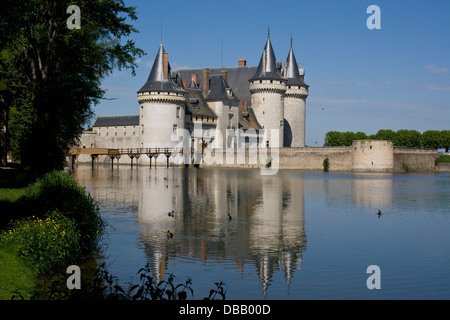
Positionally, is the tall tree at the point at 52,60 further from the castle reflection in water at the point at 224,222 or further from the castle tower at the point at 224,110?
the castle tower at the point at 224,110

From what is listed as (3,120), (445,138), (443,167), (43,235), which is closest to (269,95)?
(443,167)

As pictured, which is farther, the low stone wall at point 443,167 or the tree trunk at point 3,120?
the low stone wall at point 443,167

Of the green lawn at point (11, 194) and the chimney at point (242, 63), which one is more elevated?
the chimney at point (242, 63)

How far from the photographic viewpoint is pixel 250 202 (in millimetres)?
19547

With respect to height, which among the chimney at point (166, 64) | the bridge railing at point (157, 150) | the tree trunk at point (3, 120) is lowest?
the bridge railing at point (157, 150)

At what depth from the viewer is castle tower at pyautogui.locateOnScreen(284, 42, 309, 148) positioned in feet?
200

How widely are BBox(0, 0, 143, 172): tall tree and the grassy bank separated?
4.33 m

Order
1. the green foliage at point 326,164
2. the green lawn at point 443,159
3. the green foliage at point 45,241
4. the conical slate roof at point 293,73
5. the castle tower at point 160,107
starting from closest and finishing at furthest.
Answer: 1. the green foliage at point 45,241
2. the green foliage at point 326,164
3. the castle tower at point 160,107
4. the green lawn at point 443,159
5. the conical slate roof at point 293,73

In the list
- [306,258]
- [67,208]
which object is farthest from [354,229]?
[67,208]

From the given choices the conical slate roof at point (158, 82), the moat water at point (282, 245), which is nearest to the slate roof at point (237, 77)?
the conical slate roof at point (158, 82)

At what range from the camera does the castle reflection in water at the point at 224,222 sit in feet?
32.4

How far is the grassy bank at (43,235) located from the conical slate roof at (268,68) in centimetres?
4603

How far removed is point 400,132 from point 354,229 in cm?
6674

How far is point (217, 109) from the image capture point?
57656 mm
